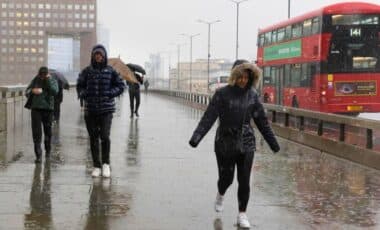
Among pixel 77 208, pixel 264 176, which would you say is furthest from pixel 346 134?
pixel 77 208

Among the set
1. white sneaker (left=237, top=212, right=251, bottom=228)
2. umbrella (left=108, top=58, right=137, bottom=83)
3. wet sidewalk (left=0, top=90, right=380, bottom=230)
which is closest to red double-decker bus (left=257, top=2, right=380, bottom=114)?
umbrella (left=108, top=58, right=137, bottom=83)

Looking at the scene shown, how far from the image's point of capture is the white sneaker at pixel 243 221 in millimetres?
6688

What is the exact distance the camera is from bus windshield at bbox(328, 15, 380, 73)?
21.8m

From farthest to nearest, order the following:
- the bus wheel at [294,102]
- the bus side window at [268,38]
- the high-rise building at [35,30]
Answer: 1. the high-rise building at [35,30]
2. the bus side window at [268,38]
3. the bus wheel at [294,102]

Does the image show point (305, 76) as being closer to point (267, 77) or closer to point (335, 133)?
point (267, 77)

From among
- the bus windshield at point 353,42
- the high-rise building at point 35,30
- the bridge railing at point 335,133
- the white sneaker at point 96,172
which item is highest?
the high-rise building at point 35,30

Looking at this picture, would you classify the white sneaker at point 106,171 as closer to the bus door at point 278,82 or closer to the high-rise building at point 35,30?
the bus door at point 278,82

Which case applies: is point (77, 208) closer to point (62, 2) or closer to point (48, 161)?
point (48, 161)

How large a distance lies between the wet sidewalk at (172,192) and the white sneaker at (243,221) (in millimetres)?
82

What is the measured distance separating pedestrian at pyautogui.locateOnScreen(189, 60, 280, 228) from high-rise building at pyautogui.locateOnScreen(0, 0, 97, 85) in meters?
108

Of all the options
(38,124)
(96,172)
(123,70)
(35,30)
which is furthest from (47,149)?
(35,30)

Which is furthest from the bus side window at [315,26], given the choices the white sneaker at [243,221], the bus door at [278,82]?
the white sneaker at [243,221]

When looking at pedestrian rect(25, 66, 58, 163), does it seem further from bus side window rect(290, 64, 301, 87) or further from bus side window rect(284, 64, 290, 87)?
bus side window rect(284, 64, 290, 87)

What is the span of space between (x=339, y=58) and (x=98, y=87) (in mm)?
14184
